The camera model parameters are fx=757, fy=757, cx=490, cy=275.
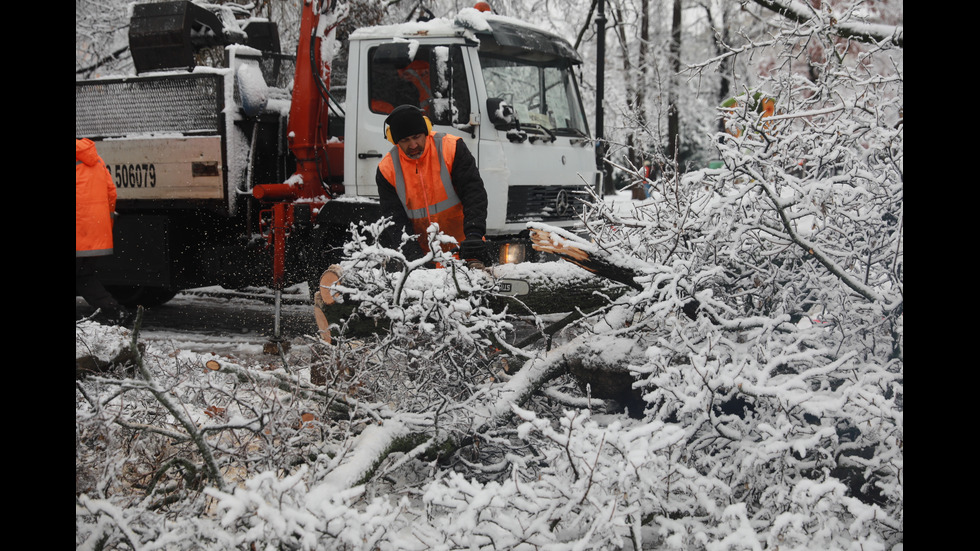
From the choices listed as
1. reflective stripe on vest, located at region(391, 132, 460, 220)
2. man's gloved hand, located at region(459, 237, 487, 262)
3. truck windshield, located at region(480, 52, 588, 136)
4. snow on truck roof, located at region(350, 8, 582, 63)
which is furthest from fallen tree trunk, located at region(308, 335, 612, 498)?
snow on truck roof, located at region(350, 8, 582, 63)

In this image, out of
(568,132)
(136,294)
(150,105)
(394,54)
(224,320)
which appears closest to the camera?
(394,54)

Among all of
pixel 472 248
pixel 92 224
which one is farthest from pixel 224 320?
pixel 472 248

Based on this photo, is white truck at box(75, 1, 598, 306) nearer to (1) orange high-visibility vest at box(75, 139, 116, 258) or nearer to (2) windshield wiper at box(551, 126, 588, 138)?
(2) windshield wiper at box(551, 126, 588, 138)

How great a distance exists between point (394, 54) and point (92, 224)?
262cm

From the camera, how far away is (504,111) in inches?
226

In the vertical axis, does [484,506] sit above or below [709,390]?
below

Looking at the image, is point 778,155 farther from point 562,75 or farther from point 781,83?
point 562,75

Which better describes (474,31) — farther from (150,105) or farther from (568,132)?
(150,105)

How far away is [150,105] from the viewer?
6.68 m

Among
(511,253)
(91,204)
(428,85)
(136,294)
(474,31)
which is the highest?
(474,31)

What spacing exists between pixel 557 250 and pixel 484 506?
1.52 meters

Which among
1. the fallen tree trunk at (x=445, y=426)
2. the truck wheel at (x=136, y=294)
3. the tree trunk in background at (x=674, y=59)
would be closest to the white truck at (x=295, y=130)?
the truck wheel at (x=136, y=294)
